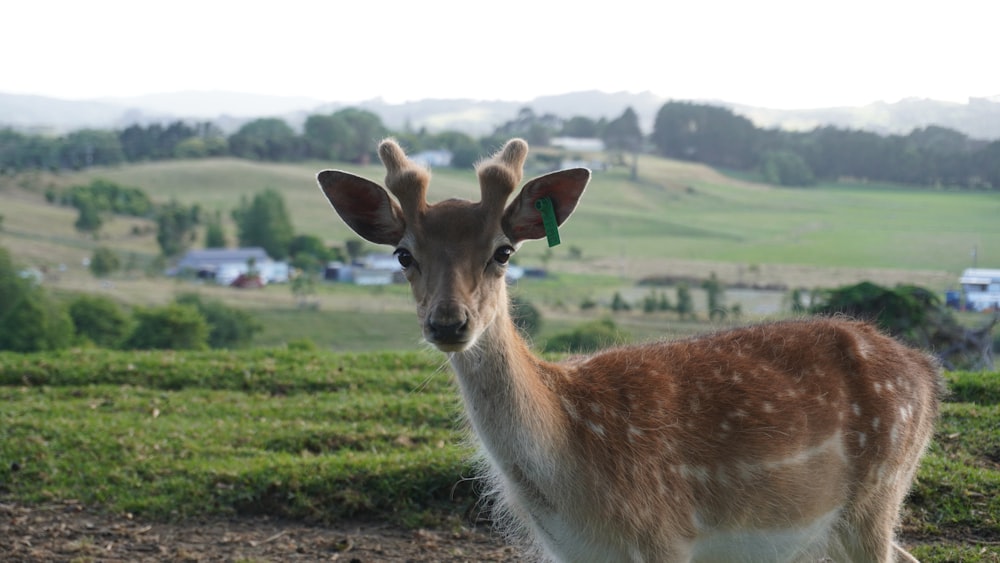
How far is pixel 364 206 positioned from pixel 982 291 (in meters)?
17.9

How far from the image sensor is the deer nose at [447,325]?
3963 millimetres

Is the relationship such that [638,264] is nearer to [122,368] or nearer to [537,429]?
[122,368]

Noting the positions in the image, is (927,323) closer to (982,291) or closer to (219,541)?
(982,291)

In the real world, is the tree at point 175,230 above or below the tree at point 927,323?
below

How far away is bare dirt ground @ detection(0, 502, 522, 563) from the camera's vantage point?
666 centimetres

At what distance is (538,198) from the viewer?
4527mm

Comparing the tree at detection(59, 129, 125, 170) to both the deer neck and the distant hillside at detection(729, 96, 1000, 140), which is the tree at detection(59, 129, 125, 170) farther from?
the deer neck

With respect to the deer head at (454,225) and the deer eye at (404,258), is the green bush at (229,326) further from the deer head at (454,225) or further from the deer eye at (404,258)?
the deer eye at (404,258)

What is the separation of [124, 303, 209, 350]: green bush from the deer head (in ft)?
44.7

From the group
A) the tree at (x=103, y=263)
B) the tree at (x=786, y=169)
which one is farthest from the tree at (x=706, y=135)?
the tree at (x=103, y=263)

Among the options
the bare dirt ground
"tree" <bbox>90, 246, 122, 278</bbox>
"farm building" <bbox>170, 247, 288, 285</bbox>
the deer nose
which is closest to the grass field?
the bare dirt ground

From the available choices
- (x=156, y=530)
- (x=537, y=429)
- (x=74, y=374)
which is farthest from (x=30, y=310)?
(x=537, y=429)

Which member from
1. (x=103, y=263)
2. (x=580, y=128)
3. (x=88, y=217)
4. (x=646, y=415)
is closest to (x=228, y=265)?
(x=103, y=263)

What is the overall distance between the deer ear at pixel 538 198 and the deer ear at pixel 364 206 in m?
0.53
